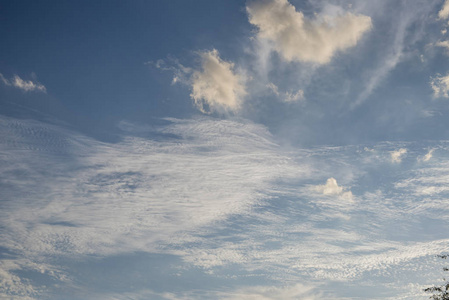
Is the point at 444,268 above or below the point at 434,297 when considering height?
above

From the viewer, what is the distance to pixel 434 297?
5381 cm

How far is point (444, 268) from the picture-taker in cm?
5453

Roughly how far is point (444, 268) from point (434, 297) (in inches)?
190
